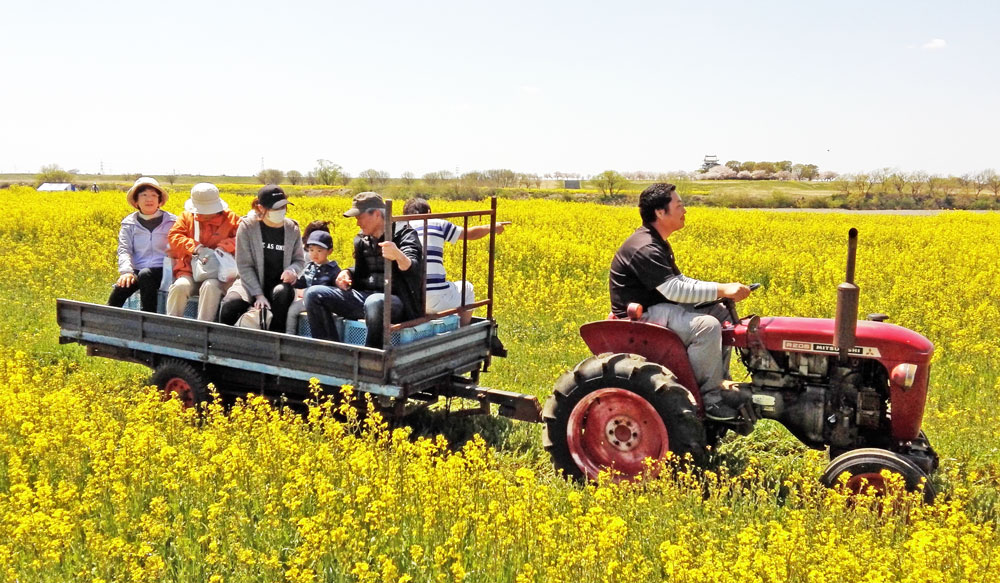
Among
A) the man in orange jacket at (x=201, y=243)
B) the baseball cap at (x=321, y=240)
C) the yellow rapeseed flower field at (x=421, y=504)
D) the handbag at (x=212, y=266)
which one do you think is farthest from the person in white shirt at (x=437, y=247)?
the man in orange jacket at (x=201, y=243)

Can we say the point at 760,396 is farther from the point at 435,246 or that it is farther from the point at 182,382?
the point at 182,382

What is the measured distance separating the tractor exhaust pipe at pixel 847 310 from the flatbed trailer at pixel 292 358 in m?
2.17

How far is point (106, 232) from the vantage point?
1925 cm

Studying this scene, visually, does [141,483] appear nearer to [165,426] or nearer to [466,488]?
[165,426]

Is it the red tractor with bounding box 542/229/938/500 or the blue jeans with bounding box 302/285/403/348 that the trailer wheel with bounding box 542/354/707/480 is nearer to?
the red tractor with bounding box 542/229/938/500

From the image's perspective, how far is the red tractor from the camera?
5.16 metres

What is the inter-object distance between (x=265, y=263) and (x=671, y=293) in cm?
342

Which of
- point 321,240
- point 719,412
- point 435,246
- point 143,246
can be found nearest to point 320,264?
point 321,240

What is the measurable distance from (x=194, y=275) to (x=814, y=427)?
195 inches

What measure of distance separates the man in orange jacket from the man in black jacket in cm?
112

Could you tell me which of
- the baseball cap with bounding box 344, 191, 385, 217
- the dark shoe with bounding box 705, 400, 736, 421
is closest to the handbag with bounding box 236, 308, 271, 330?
the baseball cap with bounding box 344, 191, 385, 217

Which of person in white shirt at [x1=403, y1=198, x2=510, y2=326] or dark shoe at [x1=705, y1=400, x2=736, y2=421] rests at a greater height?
person in white shirt at [x1=403, y1=198, x2=510, y2=326]

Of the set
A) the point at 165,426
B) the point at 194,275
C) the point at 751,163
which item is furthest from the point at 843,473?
the point at 751,163

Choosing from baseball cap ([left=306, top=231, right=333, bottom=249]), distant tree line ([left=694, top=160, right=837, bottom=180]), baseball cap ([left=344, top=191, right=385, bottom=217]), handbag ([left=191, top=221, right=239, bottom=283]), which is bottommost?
handbag ([left=191, top=221, right=239, bottom=283])
